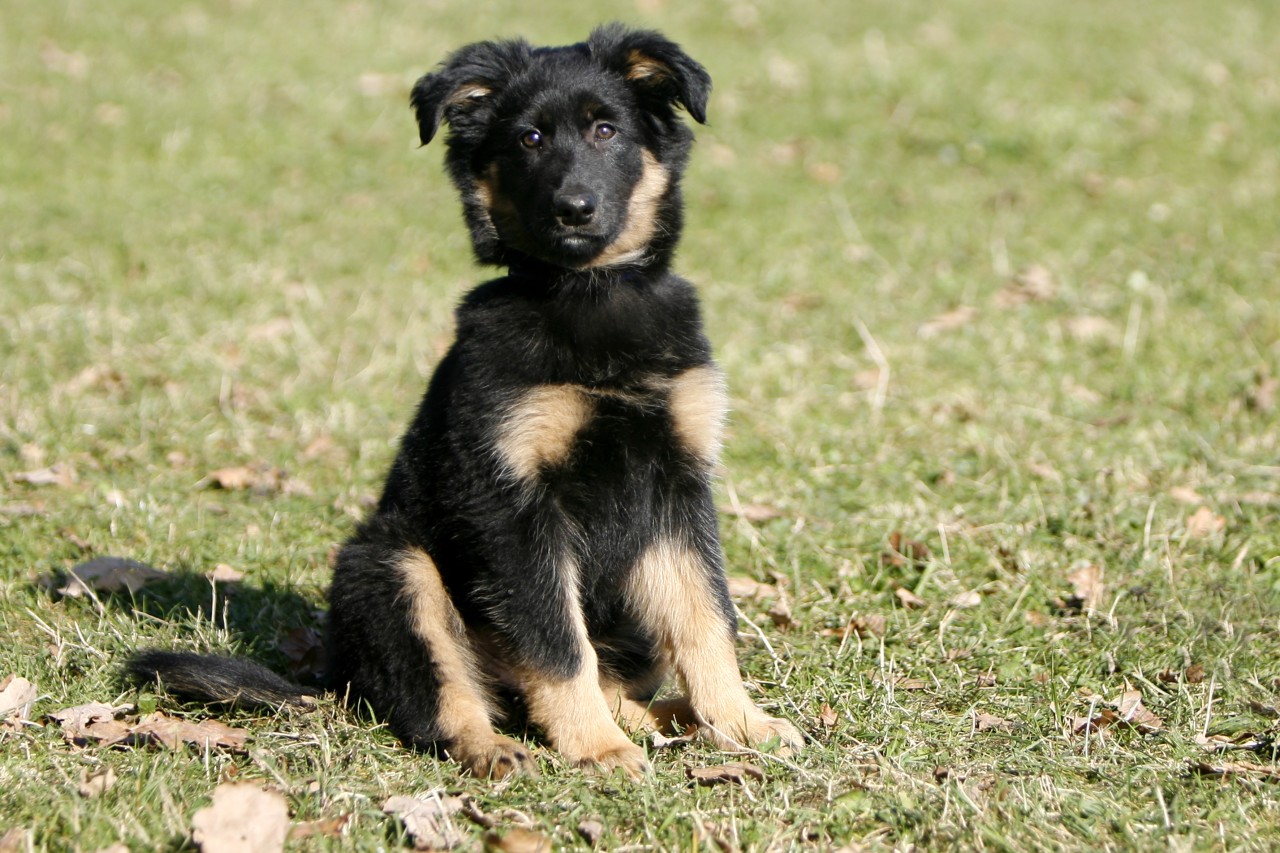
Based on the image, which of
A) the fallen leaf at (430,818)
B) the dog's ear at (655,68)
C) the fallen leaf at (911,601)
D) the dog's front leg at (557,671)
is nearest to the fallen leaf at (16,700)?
the fallen leaf at (430,818)

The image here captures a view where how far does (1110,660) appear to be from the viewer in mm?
4242

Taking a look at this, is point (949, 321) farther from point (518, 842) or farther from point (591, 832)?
point (518, 842)

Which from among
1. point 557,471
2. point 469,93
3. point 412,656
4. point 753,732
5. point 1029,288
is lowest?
point 753,732

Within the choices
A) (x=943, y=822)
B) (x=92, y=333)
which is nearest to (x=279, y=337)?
(x=92, y=333)

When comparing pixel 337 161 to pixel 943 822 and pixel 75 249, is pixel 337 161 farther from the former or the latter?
pixel 943 822

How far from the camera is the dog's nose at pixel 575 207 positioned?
3811 mm

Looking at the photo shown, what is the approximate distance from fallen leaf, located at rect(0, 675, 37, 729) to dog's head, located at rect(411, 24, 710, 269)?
189 cm

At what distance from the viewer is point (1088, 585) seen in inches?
188

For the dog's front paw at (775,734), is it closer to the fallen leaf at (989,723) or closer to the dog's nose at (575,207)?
the fallen leaf at (989,723)

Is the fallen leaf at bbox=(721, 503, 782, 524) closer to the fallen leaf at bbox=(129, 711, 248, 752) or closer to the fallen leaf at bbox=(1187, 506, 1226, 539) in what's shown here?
the fallen leaf at bbox=(1187, 506, 1226, 539)

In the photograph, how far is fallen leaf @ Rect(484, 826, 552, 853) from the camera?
3.05m

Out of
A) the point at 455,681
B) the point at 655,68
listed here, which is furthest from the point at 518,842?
the point at 655,68

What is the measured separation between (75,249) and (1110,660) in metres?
6.85

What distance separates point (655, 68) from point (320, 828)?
245cm
